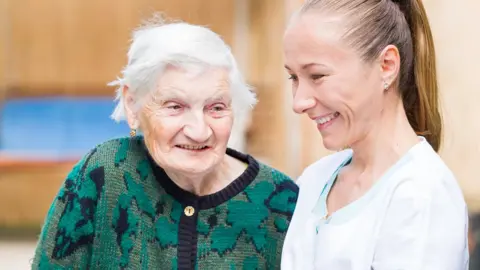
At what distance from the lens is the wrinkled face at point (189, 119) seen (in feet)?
6.22

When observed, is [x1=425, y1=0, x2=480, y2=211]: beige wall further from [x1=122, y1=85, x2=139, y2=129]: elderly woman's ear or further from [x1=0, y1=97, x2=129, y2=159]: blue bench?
[x1=0, y1=97, x2=129, y2=159]: blue bench

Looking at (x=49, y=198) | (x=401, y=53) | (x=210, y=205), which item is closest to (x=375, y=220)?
(x=401, y=53)

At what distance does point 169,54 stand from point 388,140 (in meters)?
0.58

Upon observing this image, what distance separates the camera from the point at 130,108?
2.02 meters

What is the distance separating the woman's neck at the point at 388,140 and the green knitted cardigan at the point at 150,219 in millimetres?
402

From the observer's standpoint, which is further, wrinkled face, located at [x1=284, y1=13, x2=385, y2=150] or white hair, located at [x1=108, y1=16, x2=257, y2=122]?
white hair, located at [x1=108, y1=16, x2=257, y2=122]

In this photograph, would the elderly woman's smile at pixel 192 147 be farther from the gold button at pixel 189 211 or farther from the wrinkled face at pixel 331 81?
the wrinkled face at pixel 331 81

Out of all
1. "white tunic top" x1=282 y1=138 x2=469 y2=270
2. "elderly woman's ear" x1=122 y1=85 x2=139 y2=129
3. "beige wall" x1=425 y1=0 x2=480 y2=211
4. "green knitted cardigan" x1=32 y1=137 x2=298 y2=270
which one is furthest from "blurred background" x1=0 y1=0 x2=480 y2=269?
"white tunic top" x1=282 y1=138 x2=469 y2=270

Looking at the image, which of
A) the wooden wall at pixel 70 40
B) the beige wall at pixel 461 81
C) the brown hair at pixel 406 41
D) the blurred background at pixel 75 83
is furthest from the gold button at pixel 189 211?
the wooden wall at pixel 70 40

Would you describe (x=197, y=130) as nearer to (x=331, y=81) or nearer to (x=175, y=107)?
(x=175, y=107)

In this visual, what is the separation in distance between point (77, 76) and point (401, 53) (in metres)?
5.02

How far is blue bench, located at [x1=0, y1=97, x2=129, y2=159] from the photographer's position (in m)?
6.11

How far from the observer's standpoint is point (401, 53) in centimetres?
175

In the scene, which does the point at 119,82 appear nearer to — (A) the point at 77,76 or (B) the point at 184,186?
(B) the point at 184,186
